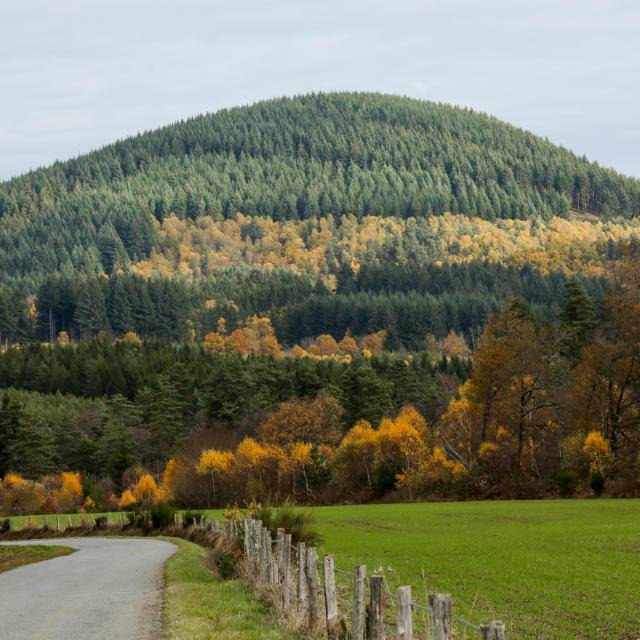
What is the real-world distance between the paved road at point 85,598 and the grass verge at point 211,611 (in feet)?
1.62

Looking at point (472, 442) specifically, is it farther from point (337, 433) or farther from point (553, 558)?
point (553, 558)

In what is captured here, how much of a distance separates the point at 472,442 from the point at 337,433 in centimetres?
3043

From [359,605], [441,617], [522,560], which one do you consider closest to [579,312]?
[522,560]

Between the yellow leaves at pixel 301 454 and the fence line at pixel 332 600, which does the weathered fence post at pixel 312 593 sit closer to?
the fence line at pixel 332 600

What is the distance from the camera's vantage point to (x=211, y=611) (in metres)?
22.9

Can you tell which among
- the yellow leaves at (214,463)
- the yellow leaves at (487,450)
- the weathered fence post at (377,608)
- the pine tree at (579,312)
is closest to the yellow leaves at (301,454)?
the yellow leaves at (214,463)

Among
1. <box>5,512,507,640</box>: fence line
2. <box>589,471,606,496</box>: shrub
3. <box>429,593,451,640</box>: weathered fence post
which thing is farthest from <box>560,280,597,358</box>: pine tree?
<box>429,593,451,640</box>: weathered fence post

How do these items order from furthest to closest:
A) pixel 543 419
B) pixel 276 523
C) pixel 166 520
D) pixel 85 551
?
pixel 543 419, pixel 166 520, pixel 85 551, pixel 276 523

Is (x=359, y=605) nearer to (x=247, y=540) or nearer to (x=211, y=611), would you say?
(x=211, y=611)

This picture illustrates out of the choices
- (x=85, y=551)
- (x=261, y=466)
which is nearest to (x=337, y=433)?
(x=261, y=466)

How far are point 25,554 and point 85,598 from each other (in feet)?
88.3

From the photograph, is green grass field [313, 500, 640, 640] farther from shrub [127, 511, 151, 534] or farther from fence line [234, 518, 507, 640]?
shrub [127, 511, 151, 534]

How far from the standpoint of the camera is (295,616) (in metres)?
20.4

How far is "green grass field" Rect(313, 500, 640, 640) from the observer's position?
23780mm
